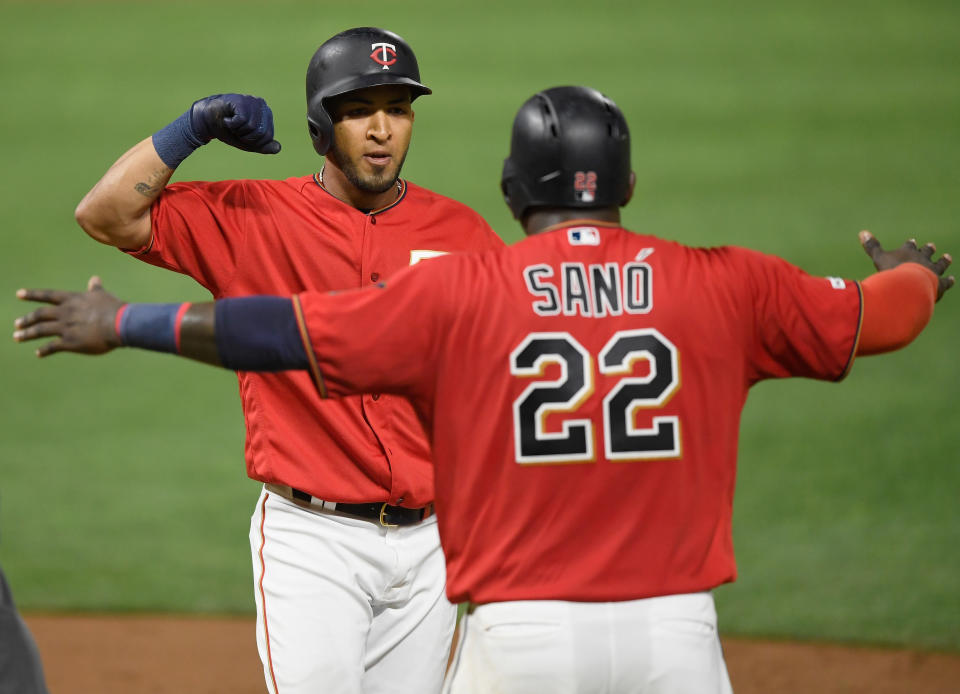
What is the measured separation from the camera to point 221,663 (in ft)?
18.7

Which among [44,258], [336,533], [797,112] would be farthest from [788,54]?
[336,533]

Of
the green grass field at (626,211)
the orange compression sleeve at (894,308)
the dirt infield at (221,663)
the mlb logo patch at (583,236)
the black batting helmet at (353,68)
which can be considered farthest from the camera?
the green grass field at (626,211)

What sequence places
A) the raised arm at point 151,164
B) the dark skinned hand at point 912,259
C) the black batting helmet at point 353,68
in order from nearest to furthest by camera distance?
the dark skinned hand at point 912,259, the raised arm at point 151,164, the black batting helmet at point 353,68

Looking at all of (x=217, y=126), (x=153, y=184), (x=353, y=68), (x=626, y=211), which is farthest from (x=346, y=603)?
(x=626, y=211)

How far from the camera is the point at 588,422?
255 centimetres

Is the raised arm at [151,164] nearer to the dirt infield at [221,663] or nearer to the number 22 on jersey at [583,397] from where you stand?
the number 22 on jersey at [583,397]

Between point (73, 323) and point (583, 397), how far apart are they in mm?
1101

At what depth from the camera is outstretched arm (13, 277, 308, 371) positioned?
254cm

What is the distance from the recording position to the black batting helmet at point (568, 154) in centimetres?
269

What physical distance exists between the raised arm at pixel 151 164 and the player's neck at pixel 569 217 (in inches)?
44.9

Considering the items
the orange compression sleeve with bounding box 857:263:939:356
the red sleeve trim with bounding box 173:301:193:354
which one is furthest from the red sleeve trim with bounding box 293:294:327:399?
the orange compression sleeve with bounding box 857:263:939:356

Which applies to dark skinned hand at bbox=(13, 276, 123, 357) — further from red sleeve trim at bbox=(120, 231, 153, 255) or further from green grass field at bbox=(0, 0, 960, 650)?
green grass field at bbox=(0, 0, 960, 650)

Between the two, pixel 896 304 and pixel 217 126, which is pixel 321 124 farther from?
pixel 896 304

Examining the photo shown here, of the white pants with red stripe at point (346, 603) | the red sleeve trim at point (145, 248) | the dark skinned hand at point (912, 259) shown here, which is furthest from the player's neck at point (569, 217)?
the red sleeve trim at point (145, 248)
